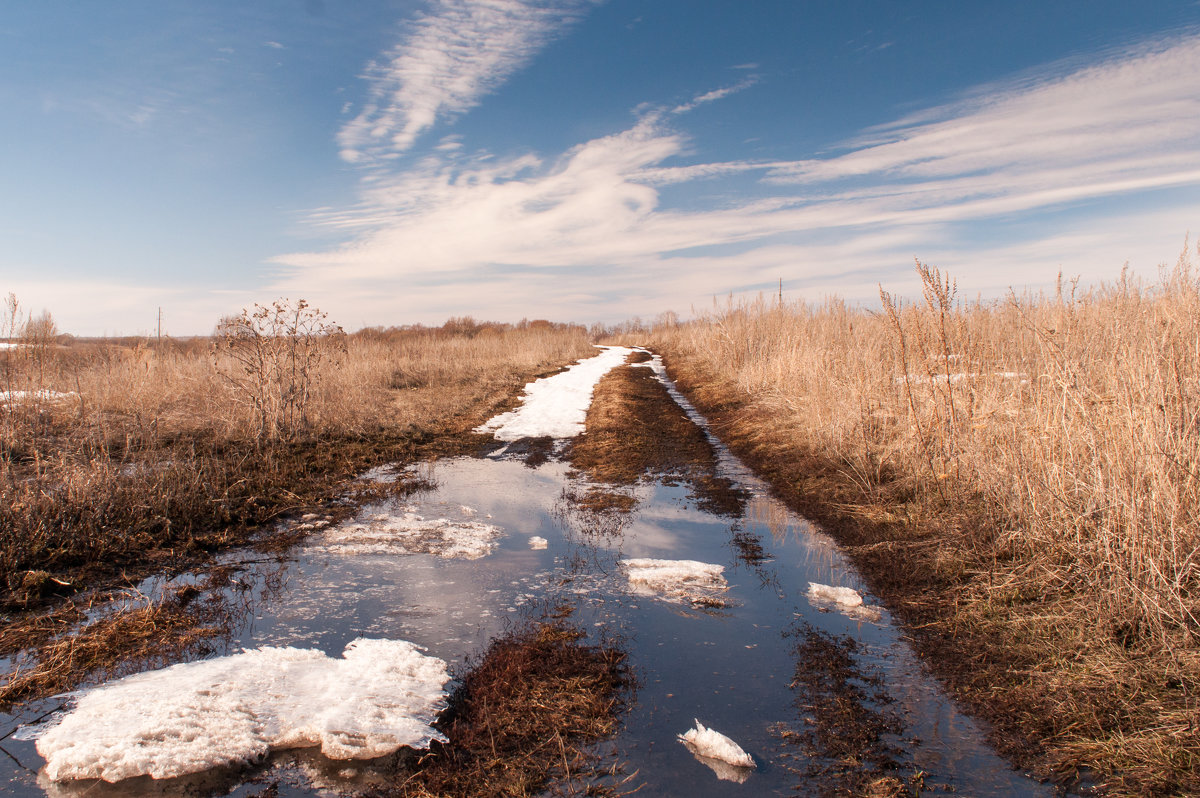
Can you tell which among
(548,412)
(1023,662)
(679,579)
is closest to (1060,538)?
(1023,662)

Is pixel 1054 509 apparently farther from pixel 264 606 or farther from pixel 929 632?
pixel 264 606

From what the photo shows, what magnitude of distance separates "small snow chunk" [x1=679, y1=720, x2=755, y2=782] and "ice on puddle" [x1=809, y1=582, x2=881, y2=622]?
1731mm

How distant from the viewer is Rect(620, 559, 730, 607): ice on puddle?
13.8 feet

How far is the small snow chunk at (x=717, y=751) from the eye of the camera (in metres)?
2.51

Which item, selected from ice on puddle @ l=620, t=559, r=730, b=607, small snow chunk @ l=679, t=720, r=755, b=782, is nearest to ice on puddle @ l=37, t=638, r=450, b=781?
small snow chunk @ l=679, t=720, r=755, b=782

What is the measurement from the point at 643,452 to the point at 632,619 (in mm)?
5389

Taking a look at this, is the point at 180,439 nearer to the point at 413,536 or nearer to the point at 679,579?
the point at 413,536

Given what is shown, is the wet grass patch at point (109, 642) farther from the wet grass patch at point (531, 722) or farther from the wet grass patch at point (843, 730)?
the wet grass patch at point (843, 730)

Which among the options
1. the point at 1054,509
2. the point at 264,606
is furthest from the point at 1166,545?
the point at 264,606

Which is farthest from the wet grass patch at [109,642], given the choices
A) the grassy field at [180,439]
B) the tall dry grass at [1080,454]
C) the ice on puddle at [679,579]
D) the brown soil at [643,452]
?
the tall dry grass at [1080,454]

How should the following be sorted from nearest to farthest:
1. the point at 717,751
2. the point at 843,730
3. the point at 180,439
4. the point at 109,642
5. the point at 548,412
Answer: the point at 717,751 → the point at 843,730 → the point at 109,642 → the point at 180,439 → the point at 548,412

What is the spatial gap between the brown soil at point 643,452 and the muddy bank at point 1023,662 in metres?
1.69

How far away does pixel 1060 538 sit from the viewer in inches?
155

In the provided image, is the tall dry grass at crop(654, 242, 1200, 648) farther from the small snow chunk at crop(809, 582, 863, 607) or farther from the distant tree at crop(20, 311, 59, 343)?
the distant tree at crop(20, 311, 59, 343)
